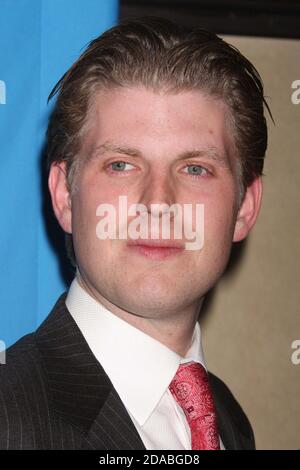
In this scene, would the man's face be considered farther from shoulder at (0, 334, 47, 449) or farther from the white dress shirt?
shoulder at (0, 334, 47, 449)

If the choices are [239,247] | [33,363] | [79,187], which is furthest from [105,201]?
[239,247]

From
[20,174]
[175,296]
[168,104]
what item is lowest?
[175,296]

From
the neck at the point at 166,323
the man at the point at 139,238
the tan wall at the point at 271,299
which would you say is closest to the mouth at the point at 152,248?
the man at the point at 139,238

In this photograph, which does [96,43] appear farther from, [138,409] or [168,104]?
[138,409]

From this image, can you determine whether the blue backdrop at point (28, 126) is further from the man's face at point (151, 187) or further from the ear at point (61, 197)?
the man's face at point (151, 187)

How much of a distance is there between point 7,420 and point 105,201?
520 millimetres

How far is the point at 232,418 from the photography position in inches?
84.0

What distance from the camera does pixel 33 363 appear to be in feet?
5.65

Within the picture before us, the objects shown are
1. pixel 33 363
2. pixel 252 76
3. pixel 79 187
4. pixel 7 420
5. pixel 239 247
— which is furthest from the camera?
pixel 239 247

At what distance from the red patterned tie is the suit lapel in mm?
198

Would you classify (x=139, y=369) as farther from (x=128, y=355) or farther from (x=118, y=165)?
(x=118, y=165)

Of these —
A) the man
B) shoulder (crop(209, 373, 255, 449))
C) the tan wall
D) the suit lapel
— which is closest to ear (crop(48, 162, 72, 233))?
the man

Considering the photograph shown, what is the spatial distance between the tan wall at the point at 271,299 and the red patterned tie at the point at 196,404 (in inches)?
52.6

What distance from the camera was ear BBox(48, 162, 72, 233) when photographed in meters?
1.94
